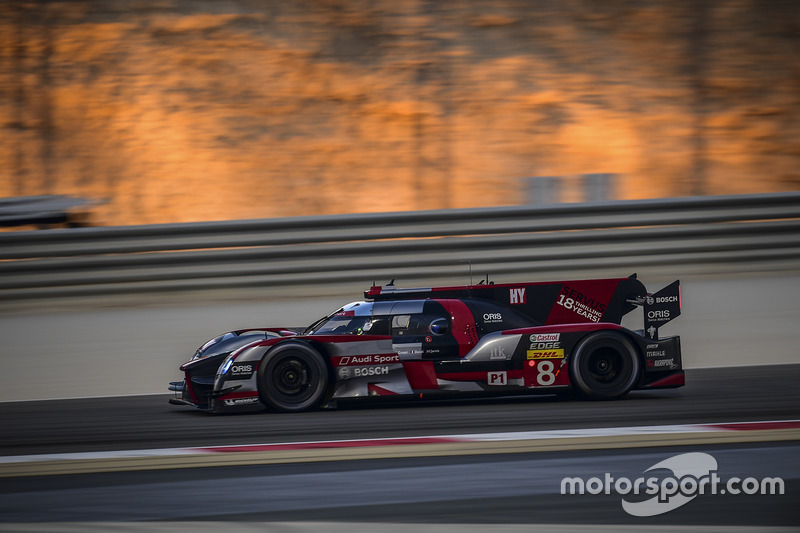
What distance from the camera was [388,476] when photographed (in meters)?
5.49

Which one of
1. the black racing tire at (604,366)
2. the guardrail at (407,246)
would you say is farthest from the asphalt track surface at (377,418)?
the guardrail at (407,246)

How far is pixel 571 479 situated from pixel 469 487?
58cm

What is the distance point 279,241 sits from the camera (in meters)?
10.5

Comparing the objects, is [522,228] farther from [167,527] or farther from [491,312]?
[167,527]

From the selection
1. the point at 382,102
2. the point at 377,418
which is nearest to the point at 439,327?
the point at 377,418

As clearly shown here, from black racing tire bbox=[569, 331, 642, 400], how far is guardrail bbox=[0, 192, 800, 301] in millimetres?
2479

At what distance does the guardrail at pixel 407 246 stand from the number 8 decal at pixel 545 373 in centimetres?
244

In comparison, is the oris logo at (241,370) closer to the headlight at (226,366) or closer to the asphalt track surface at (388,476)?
the headlight at (226,366)

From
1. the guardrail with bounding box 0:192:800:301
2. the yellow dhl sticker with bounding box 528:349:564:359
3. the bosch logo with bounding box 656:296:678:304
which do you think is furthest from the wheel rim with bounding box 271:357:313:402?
the bosch logo with bounding box 656:296:678:304

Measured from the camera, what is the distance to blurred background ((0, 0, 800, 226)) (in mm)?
14133

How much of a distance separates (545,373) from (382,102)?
793 centimetres

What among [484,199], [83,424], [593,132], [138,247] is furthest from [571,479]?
[593,132]

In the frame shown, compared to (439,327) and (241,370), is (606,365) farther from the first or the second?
(241,370)

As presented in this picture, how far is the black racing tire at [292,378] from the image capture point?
25.4 feet
